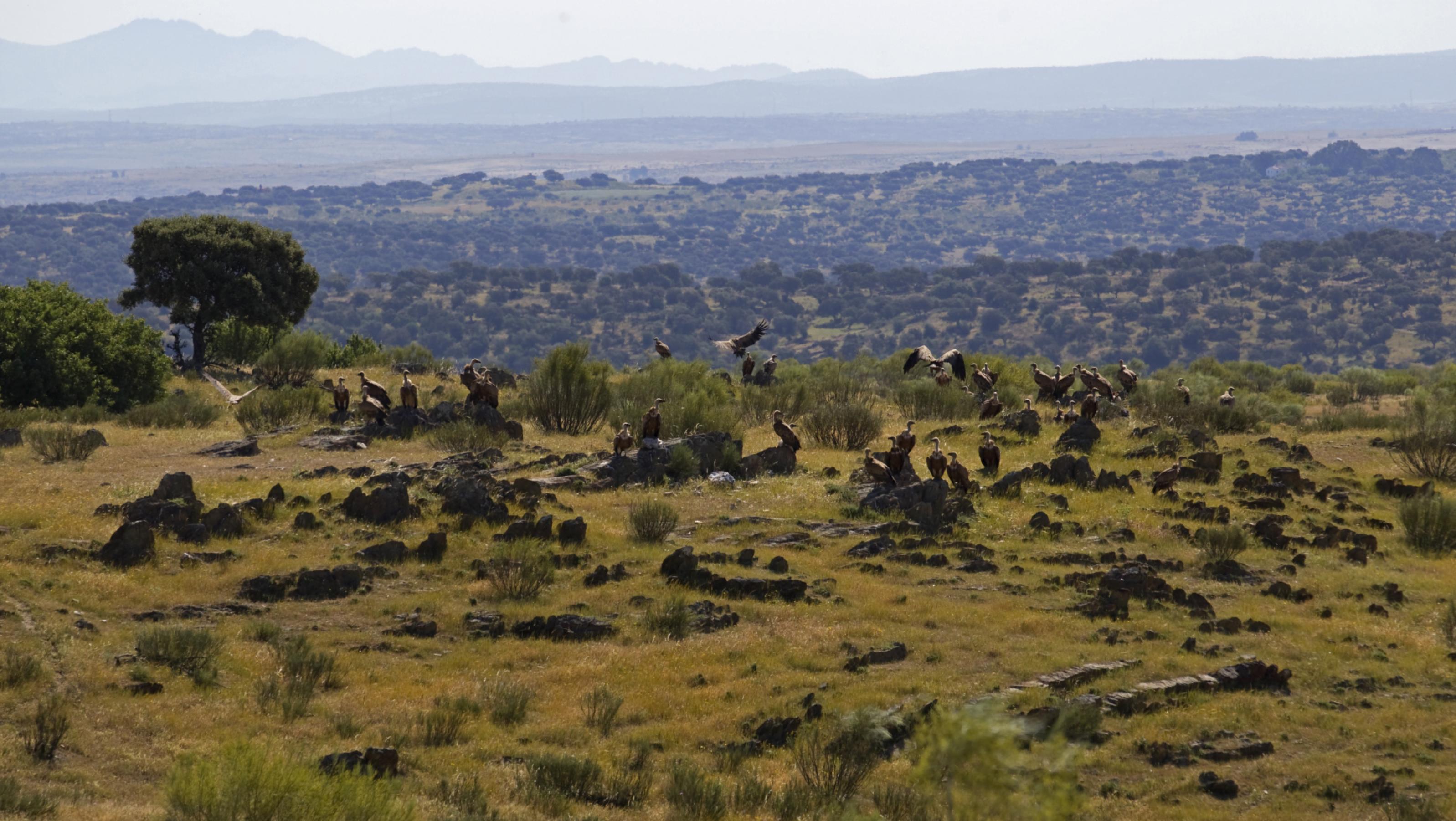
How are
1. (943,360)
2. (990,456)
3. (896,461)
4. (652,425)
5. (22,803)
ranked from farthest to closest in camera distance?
(943,360), (652,425), (990,456), (896,461), (22,803)

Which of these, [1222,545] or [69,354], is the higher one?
[69,354]

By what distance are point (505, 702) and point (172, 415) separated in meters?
20.9

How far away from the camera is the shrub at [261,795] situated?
8789 millimetres

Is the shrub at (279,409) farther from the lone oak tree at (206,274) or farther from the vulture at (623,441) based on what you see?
the lone oak tree at (206,274)

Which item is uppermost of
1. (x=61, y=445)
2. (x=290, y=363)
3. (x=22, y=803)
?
(x=22, y=803)

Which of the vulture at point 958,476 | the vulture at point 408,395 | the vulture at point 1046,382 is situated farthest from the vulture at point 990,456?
the vulture at point 408,395

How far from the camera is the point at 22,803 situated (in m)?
9.33

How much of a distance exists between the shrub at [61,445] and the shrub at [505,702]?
545 inches

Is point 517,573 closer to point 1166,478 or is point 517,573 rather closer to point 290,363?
point 1166,478

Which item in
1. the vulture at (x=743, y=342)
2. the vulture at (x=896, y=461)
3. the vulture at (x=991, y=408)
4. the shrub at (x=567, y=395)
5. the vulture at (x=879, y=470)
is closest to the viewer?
the vulture at (x=896, y=461)

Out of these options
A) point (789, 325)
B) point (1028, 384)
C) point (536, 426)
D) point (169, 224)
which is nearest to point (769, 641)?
point (536, 426)

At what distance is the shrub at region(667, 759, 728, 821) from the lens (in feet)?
Result: 35.2

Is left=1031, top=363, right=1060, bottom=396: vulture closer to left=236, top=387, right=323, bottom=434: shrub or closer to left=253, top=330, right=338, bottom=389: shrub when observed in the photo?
left=236, top=387, right=323, bottom=434: shrub

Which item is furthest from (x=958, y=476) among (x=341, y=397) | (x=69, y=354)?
(x=69, y=354)
